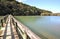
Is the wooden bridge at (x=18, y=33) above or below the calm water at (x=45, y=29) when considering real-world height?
above

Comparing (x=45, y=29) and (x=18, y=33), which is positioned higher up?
(x=18, y=33)

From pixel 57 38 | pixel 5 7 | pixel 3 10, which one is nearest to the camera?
pixel 57 38

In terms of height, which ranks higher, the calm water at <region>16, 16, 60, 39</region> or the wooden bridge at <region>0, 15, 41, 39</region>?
the wooden bridge at <region>0, 15, 41, 39</region>

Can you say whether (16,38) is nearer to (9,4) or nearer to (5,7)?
(5,7)

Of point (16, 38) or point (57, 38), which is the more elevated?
point (16, 38)

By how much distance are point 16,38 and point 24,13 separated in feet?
304

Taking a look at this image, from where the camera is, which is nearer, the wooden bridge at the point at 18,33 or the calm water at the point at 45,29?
the wooden bridge at the point at 18,33

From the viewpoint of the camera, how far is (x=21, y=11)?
98438 mm

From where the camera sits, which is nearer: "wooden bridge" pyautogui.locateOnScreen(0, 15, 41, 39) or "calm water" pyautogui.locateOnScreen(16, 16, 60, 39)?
"wooden bridge" pyautogui.locateOnScreen(0, 15, 41, 39)

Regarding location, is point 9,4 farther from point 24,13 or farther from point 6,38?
point 6,38

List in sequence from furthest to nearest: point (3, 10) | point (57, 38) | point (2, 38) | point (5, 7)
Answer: point (5, 7)
point (3, 10)
point (57, 38)
point (2, 38)

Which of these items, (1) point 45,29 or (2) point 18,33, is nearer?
(2) point 18,33

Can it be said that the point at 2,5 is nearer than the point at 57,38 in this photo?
No

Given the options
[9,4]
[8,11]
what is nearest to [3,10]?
[8,11]
